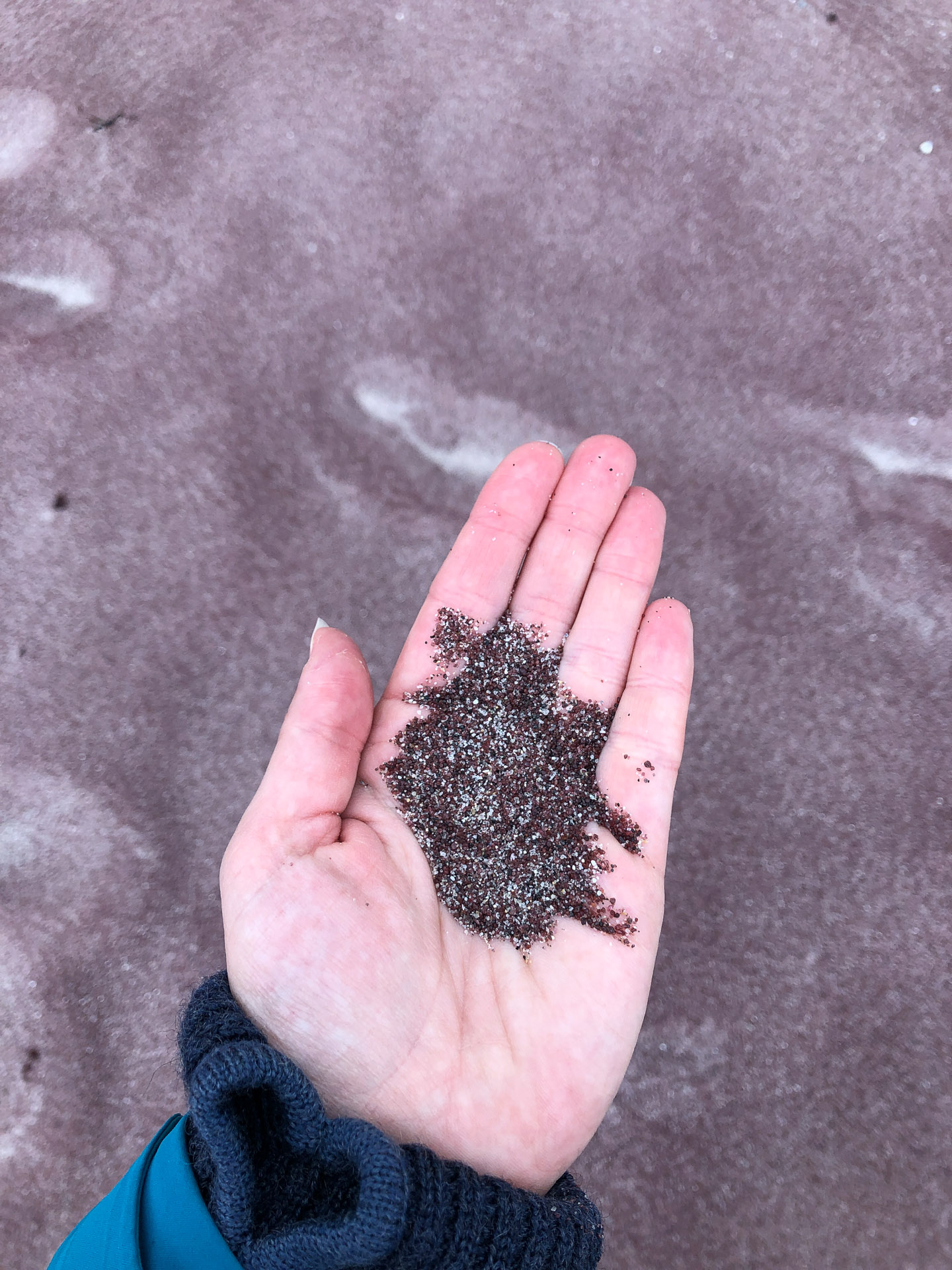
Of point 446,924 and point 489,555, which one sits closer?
point 446,924

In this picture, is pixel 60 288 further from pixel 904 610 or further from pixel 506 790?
pixel 904 610

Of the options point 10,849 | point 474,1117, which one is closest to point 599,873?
point 474,1117

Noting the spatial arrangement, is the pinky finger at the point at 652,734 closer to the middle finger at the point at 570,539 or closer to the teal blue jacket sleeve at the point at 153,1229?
the middle finger at the point at 570,539

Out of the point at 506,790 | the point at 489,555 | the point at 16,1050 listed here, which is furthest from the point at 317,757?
the point at 16,1050

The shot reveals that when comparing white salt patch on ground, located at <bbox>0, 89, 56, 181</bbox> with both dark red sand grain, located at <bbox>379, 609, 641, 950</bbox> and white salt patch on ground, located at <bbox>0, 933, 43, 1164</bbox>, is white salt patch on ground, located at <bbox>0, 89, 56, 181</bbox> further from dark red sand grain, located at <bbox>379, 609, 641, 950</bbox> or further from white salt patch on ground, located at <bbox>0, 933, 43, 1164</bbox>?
white salt patch on ground, located at <bbox>0, 933, 43, 1164</bbox>

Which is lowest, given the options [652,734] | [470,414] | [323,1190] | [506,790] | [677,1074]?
[677,1074]

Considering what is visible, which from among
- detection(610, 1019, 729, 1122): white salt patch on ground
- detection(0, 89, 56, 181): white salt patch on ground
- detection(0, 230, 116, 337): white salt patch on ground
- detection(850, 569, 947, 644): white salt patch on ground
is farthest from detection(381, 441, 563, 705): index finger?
detection(0, 89, 56, 181): white salt patch on ground
